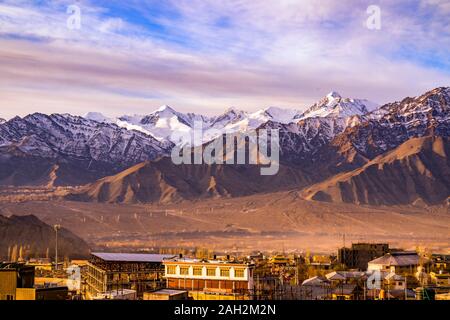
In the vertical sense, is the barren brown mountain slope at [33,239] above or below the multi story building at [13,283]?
above

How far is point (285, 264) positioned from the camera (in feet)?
436

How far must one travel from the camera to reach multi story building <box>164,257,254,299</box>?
7731cm

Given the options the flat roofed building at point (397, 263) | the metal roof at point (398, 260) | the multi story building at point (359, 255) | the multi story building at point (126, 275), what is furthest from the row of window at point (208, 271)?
the multi story building at point (359, 255)

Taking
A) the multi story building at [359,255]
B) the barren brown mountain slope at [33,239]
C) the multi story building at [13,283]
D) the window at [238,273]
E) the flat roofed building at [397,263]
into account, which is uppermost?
the barren brown mountain slope at [33,239]

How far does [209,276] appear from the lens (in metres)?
78.8

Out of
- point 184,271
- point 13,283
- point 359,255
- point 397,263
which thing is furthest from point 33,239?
point 13,283

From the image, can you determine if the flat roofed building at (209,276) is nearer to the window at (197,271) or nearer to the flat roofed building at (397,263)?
the window at (197,271)

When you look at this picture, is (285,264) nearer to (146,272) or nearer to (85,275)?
(85,275)

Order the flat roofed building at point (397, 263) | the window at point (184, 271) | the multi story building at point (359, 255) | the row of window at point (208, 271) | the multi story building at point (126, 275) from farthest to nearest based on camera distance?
the multi story building at point (359, 255)
the flat roofed building at point (397, 263)
the multi story building at point (126, 275)
the window at point (184, 271)
the row of window at point (208, 271)

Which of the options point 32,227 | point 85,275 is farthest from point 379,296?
point 32,227

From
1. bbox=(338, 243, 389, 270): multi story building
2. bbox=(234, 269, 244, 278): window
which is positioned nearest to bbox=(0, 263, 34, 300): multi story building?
bbox=(234, 269, 244, 278): window

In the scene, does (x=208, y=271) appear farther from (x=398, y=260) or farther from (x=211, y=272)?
(x=398, y=260)

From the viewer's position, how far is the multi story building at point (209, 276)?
77312mm
